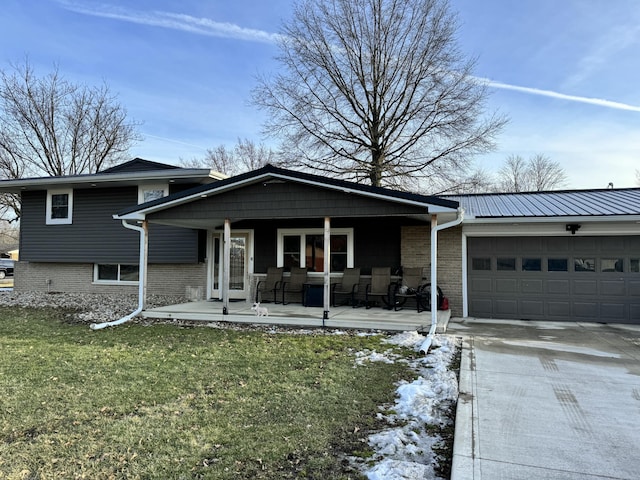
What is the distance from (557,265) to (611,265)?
3.62 ft

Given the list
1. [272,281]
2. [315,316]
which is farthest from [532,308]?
[272,281]

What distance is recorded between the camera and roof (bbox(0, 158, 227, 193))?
12086 mm

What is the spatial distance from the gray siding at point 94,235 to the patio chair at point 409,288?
21.5 ft

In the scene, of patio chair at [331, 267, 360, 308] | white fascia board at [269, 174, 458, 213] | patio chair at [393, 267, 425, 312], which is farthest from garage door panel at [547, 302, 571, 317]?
patio chair at [331, 267, 360, 308]

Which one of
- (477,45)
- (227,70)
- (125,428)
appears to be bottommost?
(125,428)

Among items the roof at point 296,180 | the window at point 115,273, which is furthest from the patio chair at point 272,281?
the window at point 115,273

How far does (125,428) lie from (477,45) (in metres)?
19.7

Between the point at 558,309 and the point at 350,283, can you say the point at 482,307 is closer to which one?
the point at 558,309

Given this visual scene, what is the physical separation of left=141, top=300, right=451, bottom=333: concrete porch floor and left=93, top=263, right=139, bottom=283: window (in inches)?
182

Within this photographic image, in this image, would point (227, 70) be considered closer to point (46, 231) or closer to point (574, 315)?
point (46, 231)

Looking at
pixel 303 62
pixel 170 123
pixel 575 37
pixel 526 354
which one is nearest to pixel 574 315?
pixel 526 354

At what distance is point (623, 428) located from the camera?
3.60 m

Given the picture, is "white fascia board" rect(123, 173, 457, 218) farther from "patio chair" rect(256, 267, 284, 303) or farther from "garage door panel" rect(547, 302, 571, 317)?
"garage door panel" rect(547, 302, 571, 317)

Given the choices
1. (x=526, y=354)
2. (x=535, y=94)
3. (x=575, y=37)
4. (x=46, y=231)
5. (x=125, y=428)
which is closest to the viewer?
(x=125, y=428)
